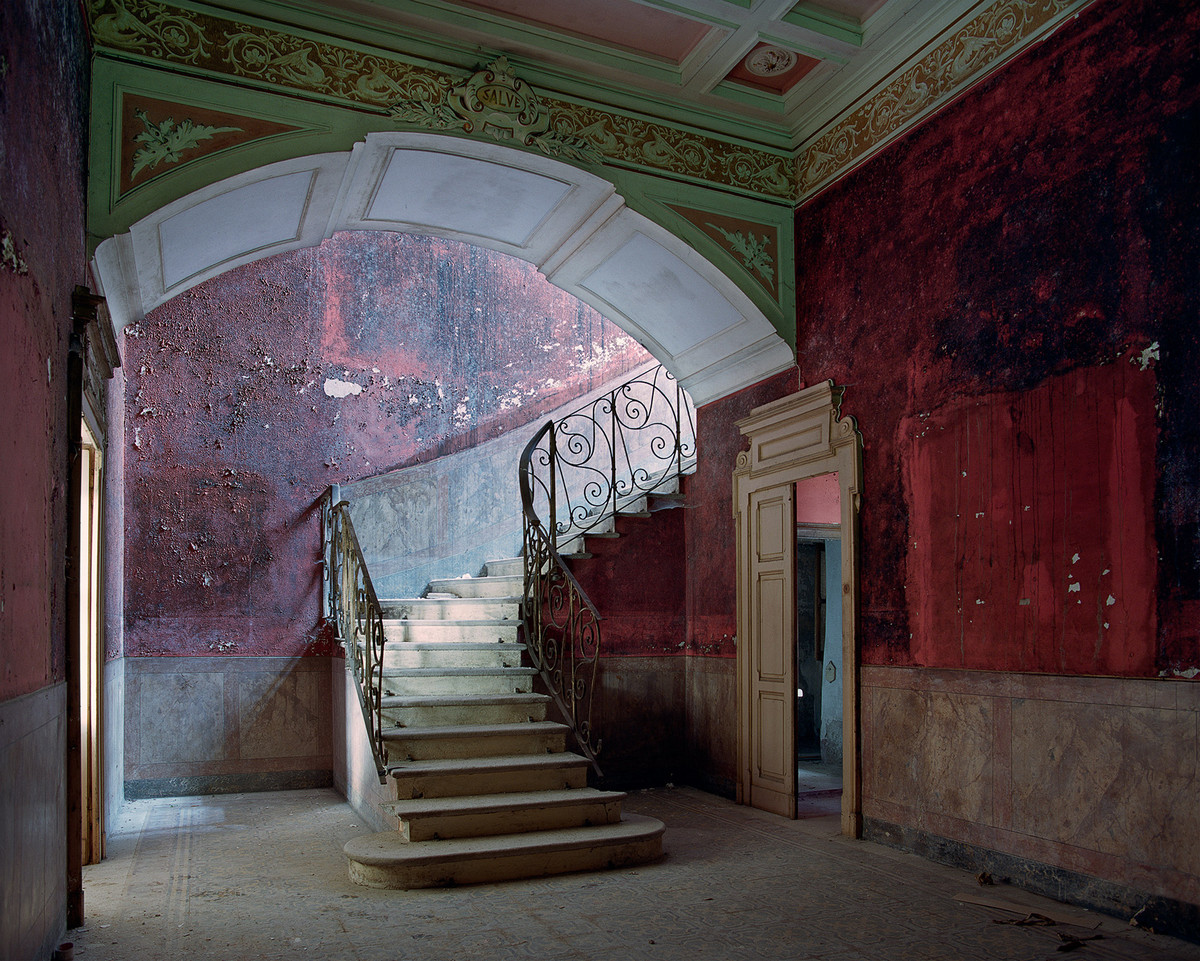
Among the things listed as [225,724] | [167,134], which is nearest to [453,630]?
[225,724]

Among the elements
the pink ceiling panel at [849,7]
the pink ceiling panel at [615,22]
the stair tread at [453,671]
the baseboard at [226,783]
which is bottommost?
the baseboard at [226,783]

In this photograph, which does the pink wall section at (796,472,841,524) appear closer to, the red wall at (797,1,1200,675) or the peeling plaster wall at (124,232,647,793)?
the red wall at (797,1,1200,675)

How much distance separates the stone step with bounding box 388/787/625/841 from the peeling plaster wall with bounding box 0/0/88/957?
1.57 m

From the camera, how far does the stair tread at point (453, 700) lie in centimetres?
552

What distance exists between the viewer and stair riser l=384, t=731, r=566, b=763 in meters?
5.19

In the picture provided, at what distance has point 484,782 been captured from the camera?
5051 mm

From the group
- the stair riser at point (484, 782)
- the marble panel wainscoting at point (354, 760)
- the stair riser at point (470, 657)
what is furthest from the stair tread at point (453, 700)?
the stair riser at point (484, 782)

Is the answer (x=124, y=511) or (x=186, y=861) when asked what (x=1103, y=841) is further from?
(x=124, y=511)

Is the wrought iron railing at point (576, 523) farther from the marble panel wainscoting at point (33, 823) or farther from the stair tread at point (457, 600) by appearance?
the marble panel wainscoting at point (33, 823)

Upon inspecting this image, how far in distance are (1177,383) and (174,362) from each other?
22.7 feet

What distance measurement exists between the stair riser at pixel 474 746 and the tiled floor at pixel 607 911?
66 centimetres

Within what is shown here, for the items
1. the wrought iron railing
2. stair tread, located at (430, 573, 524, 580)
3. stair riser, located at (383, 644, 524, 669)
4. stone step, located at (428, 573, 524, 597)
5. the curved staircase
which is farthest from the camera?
stair tread, located at (430, 573, 524, 580)

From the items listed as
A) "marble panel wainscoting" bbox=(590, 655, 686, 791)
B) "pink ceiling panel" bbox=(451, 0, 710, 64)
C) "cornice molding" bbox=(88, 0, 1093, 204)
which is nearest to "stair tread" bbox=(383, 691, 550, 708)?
"marble panel wainscoting" bbox=(590, 655, 686, 791)

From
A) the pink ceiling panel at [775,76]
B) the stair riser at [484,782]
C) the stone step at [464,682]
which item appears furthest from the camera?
the stone step at [464,682]
